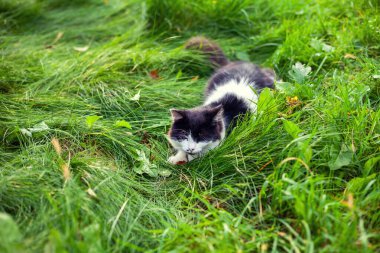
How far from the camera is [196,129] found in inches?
112

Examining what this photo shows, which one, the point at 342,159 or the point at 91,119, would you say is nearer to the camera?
the point at 342,159

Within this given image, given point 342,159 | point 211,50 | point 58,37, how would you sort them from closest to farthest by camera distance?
1. point 342,159
2. point 211,50
3. point 58,37

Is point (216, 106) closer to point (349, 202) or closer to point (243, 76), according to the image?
point (243, 76)

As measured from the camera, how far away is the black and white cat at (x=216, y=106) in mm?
2850

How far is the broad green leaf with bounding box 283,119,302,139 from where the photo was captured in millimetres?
2422

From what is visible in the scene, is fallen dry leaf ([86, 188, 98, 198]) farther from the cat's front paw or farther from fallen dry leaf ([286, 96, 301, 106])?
fallen dry leaf ([286, 96, 301, 106])

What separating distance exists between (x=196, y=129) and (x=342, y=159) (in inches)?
40.1

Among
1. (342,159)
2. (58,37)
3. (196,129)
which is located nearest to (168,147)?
(196,129)

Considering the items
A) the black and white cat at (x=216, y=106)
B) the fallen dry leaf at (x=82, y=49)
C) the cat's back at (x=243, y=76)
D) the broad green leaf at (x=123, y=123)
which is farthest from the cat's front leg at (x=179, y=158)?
the fallen dry leaf at (x=82, y=49)

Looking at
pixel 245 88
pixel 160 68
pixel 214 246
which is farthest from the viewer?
pixel 160 68

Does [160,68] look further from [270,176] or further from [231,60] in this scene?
[270,176]

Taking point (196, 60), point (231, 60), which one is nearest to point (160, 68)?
point (196, 60)

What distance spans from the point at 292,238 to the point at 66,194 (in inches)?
47.9

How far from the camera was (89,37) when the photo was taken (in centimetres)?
448
